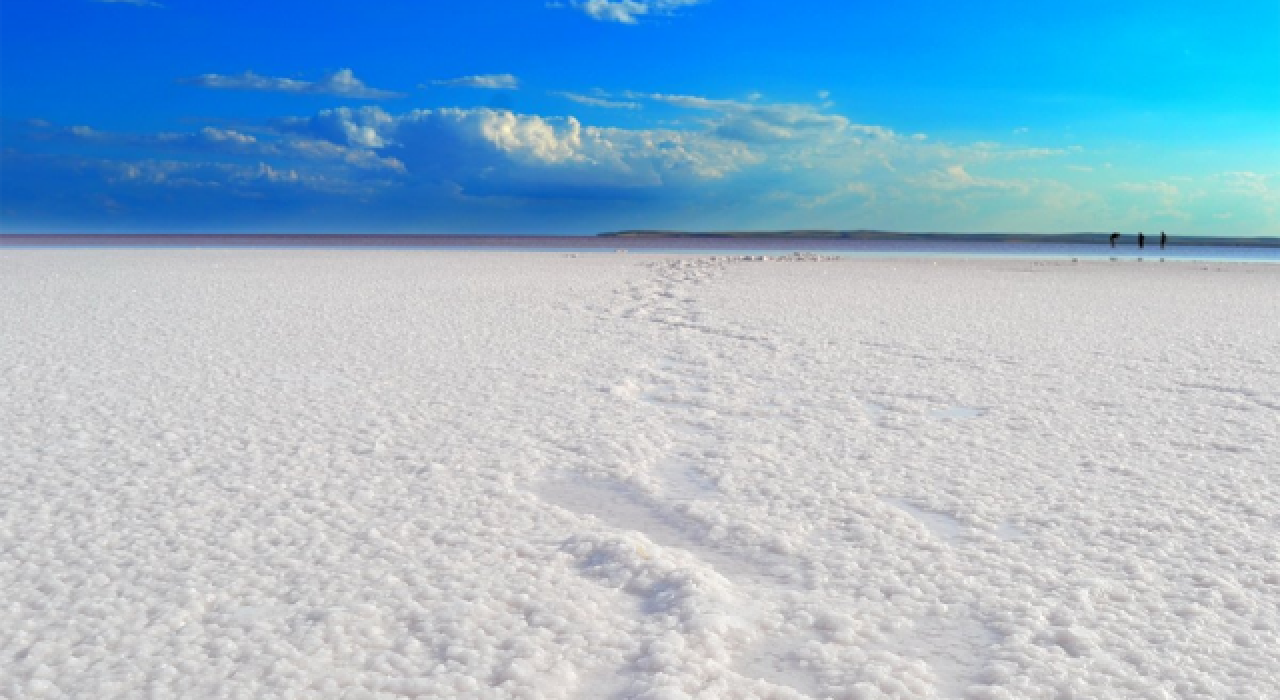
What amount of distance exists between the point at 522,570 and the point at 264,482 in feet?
3.86

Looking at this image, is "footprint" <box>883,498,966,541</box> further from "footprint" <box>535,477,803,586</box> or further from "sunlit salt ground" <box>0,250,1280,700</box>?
"footprint" <box>535,477,803,586</box>

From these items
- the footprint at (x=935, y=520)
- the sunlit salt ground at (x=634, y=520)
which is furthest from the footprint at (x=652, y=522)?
the footprint at (x=935, y=520)

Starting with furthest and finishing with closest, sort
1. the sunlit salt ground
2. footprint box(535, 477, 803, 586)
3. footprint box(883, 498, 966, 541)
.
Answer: footprint box(883, 498, 966, 541)
footprint box(535, 477, 803, 586)
the sunlit salt ground

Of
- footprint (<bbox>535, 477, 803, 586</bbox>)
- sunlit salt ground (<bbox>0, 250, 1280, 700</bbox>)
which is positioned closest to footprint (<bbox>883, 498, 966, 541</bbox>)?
sunlit salt ground (<bbox>0, 250, 1280, 700</bbox>)

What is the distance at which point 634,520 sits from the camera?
2854mm

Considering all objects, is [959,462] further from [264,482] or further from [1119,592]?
[264,482]

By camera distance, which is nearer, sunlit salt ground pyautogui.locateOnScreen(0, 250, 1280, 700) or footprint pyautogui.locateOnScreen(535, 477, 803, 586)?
sunlit salt ground pyautogui.locateOnScreen(0, 250, 1280, 700)

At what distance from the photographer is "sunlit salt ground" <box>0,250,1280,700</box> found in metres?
1.89

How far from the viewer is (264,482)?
122 inches

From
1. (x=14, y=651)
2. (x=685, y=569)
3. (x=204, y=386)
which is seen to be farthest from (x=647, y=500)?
(x=204, y=386)

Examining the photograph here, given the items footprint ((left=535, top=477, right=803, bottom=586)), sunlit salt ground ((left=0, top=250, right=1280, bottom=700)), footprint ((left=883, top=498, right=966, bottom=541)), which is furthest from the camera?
footprint ((left=883, top=498, right=966, bottom=541))

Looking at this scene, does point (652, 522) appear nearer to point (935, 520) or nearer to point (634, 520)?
point (634, 520)

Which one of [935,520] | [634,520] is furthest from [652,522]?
[935,520]

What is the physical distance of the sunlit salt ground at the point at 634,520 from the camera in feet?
6.21
